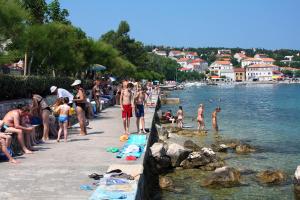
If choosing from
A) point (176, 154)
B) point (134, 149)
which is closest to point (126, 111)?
point (176, 154)

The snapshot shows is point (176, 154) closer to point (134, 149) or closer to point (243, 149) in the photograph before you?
point (134, 149)

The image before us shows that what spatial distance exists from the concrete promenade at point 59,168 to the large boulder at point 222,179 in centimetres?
274

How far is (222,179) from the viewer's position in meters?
13.3

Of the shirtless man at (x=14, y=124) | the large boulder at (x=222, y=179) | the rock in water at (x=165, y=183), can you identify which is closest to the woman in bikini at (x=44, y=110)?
the shirtless man at (x=14, y=124)

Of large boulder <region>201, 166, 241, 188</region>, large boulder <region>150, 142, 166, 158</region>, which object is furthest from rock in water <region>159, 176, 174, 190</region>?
large boulder <region>150, 142, 166, 158</region>

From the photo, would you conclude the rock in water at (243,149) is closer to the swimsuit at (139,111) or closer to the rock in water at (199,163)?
the rock in water at (199,163)

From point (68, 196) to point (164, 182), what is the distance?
5.68 meters

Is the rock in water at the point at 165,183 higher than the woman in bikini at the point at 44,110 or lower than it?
lower

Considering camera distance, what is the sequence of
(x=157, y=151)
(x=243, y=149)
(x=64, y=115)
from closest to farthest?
(x=64, y=115) → (x=157, y=151) → (x=243, y=149)

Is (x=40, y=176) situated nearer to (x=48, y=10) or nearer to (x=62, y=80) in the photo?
(x=62, y=80)

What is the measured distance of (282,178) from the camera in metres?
14.1

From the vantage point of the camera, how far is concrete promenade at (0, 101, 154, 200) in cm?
785

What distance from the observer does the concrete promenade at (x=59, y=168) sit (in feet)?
25.8

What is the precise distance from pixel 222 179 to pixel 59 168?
5.36m
